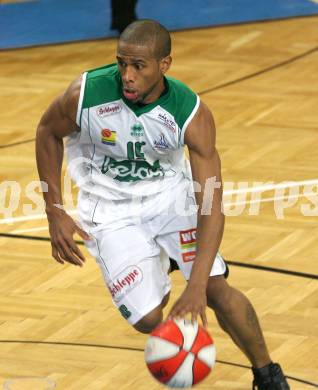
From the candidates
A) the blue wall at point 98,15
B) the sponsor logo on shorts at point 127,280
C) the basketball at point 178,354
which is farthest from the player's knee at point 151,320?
the blue wall at point 98,15

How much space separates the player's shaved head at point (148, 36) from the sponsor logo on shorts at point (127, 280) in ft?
3.30

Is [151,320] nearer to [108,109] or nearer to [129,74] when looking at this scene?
[108,109]

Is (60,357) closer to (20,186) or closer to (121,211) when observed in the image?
(121,211)

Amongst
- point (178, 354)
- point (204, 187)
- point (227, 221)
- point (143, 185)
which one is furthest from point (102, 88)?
point (227, 221)

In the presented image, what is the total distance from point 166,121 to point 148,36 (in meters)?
0.42

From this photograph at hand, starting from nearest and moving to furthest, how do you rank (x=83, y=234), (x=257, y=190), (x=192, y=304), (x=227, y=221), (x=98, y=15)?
(x=192, y=304), (x=83, y=234), (x=227, y=221), (x=257, y=190), (x=98, y=15)

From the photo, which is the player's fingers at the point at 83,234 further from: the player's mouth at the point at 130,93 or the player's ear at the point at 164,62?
the player's ear at the point at 164,62

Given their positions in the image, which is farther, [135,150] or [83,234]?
[83,234]

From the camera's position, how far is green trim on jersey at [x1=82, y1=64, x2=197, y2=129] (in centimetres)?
540

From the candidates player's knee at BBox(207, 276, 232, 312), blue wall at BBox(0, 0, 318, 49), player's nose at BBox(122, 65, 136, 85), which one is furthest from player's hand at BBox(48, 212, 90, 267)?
blue wall at BBox(0, 0, 318, 49)

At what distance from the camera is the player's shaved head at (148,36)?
5.18 metres

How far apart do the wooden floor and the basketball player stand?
54 centimetres

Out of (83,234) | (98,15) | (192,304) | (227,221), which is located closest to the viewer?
(192,304)

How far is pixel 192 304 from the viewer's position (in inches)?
202
